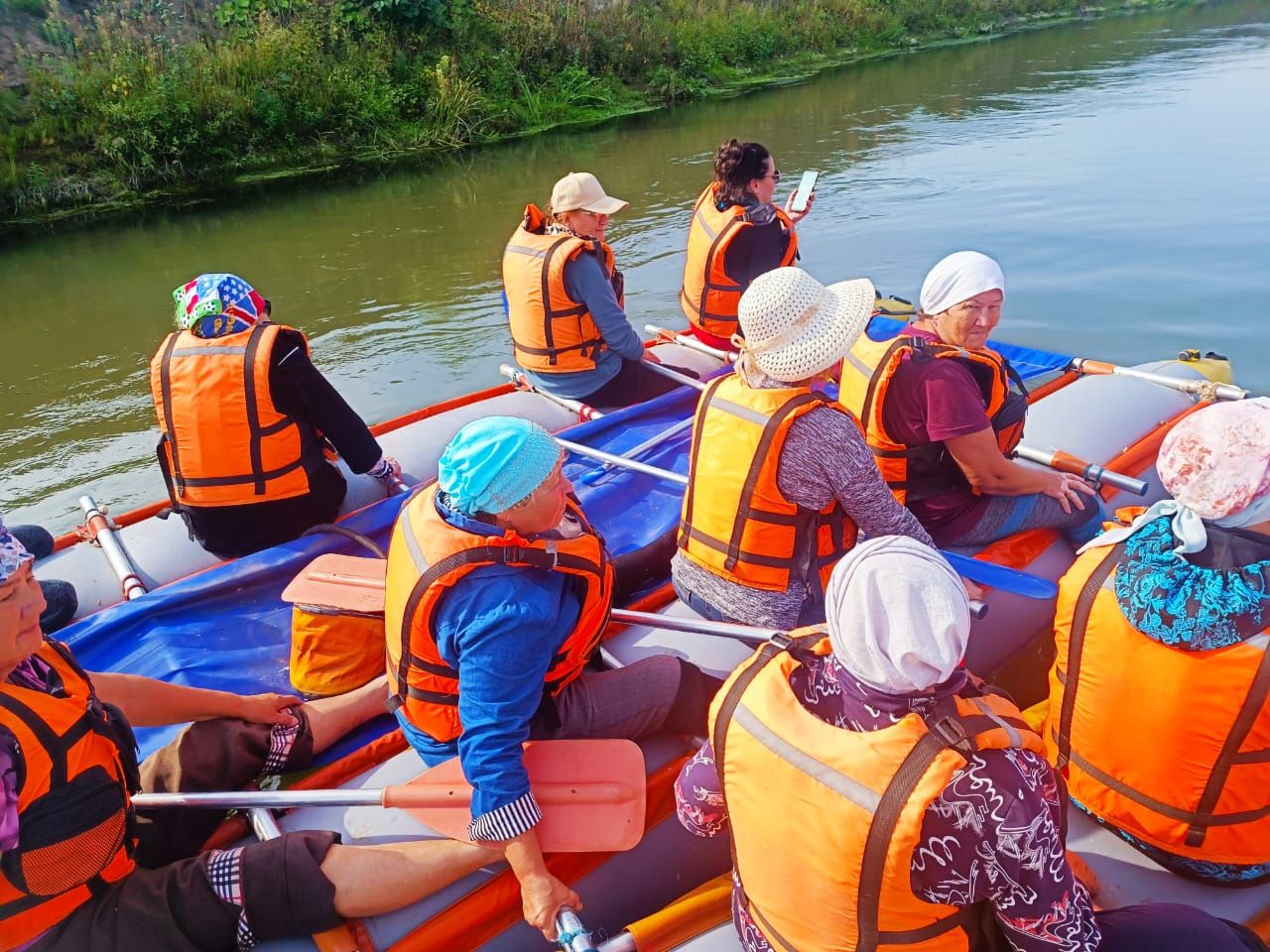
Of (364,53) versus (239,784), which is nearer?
(239,784)

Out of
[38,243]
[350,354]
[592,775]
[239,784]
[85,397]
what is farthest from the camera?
[38,243]

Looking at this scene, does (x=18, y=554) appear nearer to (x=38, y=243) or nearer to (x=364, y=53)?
(x=38, y=243)

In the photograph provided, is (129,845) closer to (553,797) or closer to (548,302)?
(553,797)

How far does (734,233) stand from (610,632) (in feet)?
7.59

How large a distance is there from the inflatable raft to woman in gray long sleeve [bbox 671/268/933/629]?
0.22 m

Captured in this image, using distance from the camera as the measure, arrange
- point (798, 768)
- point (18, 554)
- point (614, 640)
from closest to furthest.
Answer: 1. point (798, 768)
2. point (18, 554)
3. point (614, 640)

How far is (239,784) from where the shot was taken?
1900mm

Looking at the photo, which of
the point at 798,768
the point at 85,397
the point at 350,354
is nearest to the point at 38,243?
the point at 85,397

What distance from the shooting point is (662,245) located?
24.6 ft

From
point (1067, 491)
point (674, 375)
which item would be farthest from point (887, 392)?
point (674, 375)

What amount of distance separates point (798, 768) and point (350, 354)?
17.4 feet

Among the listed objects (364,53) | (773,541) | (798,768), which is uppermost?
(364,53)

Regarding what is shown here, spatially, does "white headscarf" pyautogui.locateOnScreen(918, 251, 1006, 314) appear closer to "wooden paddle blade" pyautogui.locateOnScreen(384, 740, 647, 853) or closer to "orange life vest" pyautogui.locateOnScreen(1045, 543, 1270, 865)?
"orange life vest" pyautogui.locateOnScreen(1045, 543, 1270, 865)

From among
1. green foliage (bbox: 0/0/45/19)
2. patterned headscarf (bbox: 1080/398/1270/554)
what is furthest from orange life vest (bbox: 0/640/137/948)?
green foliage (bbox: 0/0/45/19)
